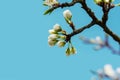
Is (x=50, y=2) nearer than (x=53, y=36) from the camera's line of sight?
Yes

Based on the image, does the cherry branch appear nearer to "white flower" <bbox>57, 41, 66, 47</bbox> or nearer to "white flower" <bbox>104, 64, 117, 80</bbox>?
"white flower" <bbox>57, 41, 66, 47</bbox>

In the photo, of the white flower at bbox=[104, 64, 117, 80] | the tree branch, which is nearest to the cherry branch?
the tree branch

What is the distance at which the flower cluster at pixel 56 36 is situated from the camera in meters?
5.81

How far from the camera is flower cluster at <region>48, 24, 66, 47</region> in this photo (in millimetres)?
5810

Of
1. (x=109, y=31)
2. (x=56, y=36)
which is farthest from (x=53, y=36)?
(x=109, y=31)

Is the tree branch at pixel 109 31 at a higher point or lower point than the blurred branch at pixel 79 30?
lower

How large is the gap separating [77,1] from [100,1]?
1.25 ft

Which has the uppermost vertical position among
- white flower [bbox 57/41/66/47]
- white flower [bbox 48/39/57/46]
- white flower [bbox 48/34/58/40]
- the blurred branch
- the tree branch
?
white flower [bbox 48/34/58/40]

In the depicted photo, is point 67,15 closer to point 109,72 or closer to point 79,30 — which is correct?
point 79,30

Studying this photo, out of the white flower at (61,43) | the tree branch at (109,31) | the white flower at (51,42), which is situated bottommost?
the tree branch at (109,31)

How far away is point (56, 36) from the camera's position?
6.00 m

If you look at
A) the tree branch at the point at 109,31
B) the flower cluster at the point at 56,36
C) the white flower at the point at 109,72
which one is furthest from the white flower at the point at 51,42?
the white flower at the point at 109,72

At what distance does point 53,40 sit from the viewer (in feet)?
19.5

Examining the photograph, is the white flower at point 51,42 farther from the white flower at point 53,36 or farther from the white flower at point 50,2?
the white flower at point 50,2
